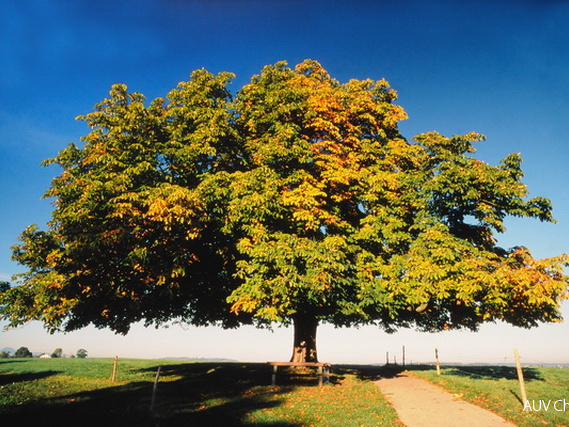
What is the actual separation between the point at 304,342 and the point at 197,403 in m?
9.29

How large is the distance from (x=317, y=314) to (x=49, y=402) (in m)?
10.9

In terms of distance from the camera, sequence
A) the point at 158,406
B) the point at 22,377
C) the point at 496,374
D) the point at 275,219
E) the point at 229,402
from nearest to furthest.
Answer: the point at 158,406 < the point at 229,402 < the point at 275,219 < the point at 22,377 < the point at 496,374

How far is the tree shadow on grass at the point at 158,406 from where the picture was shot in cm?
895

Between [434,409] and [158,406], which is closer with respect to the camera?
[434,409]

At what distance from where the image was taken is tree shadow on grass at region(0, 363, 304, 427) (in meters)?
8.95

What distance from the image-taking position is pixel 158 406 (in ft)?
35.5

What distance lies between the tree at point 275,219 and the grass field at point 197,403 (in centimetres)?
302

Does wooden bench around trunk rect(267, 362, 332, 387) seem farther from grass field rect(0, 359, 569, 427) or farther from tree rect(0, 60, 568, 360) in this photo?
tree rect(0, 60, 568, 360)

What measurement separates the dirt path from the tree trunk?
18.6 feet

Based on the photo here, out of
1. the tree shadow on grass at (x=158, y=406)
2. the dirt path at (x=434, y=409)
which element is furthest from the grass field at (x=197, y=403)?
the dirt path at (x=434, y=409)

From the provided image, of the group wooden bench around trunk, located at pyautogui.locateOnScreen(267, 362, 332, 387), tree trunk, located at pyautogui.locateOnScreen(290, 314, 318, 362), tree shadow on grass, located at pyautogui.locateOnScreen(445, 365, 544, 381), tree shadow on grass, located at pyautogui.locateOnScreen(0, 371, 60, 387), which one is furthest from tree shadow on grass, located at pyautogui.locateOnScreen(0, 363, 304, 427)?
tree shadow on grass, located at pyautogui.locateOnScreen(445, 365, 544, 381)

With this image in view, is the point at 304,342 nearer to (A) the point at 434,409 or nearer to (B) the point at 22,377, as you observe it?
(A) the point at 434,409

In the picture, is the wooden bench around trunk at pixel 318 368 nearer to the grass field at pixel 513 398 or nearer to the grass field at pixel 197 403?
the grass field at pixel 197 403

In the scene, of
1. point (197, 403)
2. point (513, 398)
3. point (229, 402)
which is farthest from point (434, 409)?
point (197, 403)
